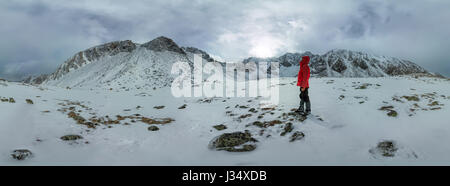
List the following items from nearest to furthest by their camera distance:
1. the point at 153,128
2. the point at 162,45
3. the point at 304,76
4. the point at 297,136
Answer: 1. the point at 297,136
2. the point at 304,76
3. the point at 153,128
4. the point at 162,45

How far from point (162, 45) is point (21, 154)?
59365 millimetres

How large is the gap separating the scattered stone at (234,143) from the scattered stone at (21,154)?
→ 484 centimetres

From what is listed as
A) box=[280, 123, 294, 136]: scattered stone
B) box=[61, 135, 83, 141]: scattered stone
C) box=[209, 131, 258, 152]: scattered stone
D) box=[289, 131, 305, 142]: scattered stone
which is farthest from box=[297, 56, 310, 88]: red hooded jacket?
box=[61, 135, 83, 141]: scattered stone

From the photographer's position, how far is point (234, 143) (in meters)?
6.82

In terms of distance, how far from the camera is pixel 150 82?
1478 inches

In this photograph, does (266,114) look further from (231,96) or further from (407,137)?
(231,96)

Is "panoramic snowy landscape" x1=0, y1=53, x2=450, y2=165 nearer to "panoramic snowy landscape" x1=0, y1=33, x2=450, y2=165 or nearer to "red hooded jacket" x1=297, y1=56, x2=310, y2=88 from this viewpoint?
"panoramic snowy landscape" x1=0, y1=33, x2=450, y2=165

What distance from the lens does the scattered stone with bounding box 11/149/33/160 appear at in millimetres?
5223

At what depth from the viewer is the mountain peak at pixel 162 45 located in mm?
59594

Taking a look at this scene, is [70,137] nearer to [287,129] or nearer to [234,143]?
[234,143]

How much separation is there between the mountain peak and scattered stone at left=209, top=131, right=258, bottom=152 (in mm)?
56381

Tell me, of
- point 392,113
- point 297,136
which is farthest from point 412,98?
point 297,136

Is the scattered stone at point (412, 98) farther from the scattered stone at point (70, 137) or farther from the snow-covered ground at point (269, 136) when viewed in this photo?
the scattered stone at point (70, 137)
